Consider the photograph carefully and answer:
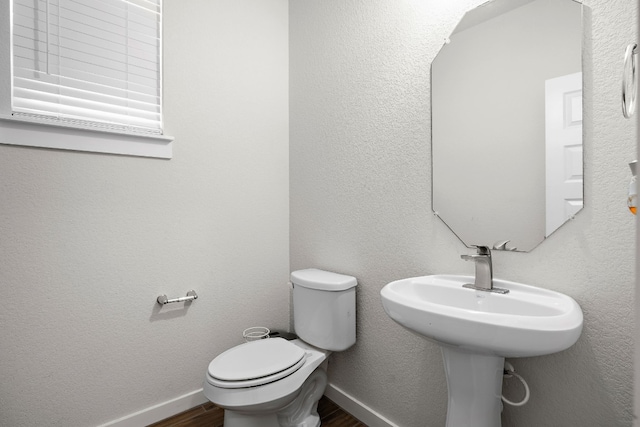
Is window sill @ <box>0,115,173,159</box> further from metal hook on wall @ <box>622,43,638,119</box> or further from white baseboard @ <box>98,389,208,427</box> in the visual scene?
metal hook on wall @ <box>622,43,638,119</box>

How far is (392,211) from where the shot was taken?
Answer: 4.88 ft

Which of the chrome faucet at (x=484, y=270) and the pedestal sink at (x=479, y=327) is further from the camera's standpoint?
the chrome faucet at (x=484, y=270)

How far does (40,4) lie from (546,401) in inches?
97.3

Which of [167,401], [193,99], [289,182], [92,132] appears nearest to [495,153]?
[289,182]

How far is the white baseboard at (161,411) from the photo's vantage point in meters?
1.55

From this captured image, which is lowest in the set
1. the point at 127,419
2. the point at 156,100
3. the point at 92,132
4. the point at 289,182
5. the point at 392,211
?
the point at 127,419

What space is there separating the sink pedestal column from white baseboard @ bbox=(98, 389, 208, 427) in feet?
4.52

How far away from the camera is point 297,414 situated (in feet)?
5.00

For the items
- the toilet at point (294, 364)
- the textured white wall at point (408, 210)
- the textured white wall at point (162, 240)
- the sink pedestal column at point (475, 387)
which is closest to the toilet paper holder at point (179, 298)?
the textured white wall at point (162, 240)

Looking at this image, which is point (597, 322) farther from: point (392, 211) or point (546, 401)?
point (392, 211)

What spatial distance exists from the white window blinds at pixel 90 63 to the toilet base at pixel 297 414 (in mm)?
1420

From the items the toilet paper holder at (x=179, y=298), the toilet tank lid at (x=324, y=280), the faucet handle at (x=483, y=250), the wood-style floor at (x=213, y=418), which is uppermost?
the faucet handle at (x=483, y=250)

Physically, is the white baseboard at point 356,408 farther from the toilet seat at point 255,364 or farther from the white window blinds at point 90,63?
the white window blinds at point 90,63

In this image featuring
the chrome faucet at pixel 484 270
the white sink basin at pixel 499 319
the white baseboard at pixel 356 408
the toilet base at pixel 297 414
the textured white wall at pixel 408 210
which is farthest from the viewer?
the white baseboard at pixel 356 408
